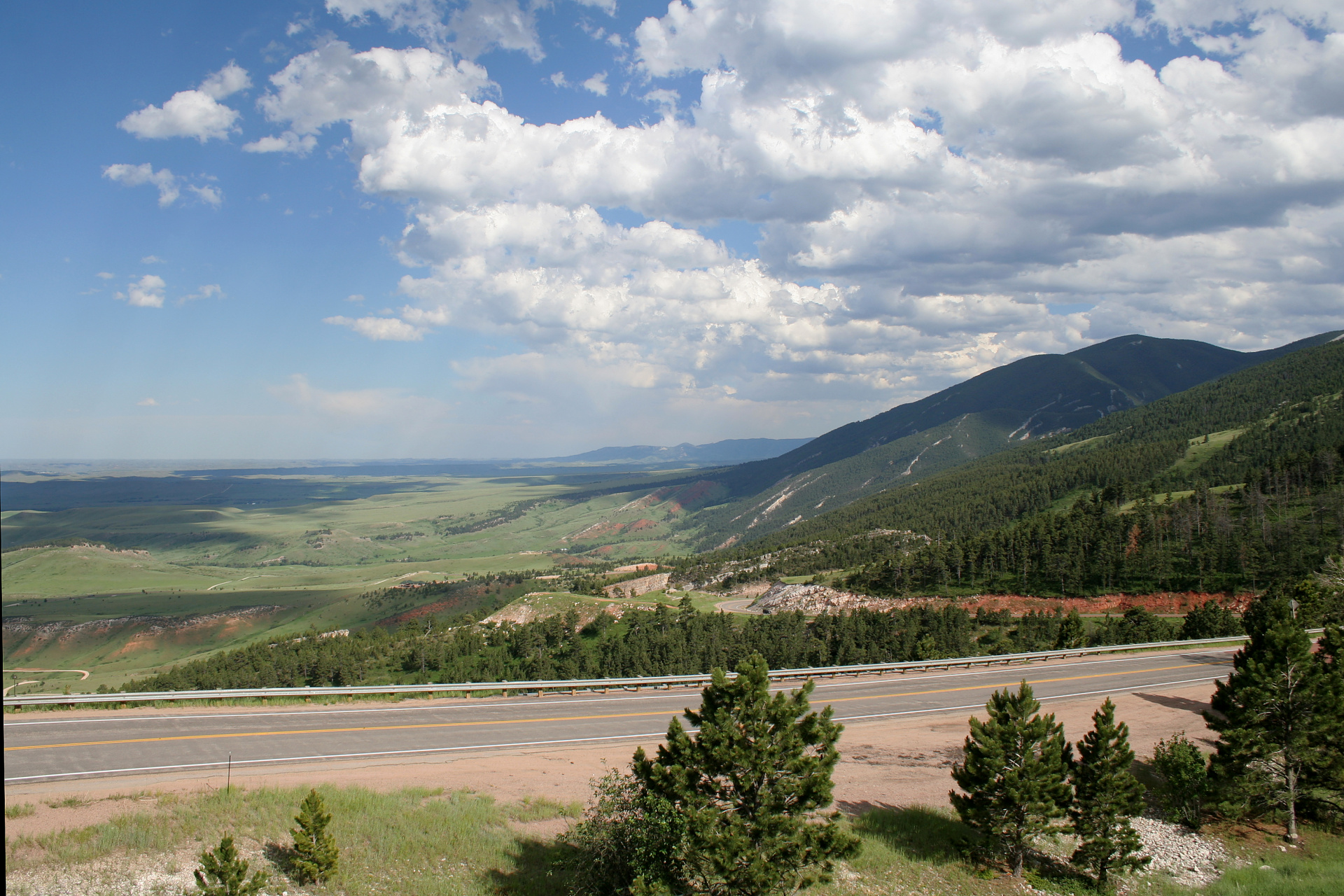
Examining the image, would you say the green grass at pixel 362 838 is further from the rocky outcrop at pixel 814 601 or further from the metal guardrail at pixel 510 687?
the rocky outcrop at pixel 814 601

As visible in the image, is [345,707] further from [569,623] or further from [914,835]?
[569,623]

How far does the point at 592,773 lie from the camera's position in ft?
100

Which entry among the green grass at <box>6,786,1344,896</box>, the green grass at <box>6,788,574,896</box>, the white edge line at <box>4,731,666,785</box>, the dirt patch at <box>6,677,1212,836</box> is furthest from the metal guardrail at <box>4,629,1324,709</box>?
the green grass at <box>6,788,574,896</box>

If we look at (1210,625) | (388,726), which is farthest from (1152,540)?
(388,726)

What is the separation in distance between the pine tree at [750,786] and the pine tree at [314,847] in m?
9.12

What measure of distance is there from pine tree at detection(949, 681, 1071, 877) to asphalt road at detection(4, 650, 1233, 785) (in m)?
16.8

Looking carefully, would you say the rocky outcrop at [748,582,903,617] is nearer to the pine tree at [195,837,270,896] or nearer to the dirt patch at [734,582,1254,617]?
the dirt patch at [734,582,1254,617]

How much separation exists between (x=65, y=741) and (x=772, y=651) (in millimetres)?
67368

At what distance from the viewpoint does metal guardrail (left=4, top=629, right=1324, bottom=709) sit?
35.1 meters

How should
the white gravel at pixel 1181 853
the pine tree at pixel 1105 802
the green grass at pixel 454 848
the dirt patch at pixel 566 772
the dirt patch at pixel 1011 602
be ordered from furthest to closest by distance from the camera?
the dirt patch at pixel 1011 602 < the white gravel at pixel 1181 853 < the pine tree at pixel 1105 802 < the dirt patch at pixel 566 772 < the green grass at pixel 454 848

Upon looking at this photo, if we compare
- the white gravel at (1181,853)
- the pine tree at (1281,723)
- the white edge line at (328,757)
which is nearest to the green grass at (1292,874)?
the white gravel at (1181,853)

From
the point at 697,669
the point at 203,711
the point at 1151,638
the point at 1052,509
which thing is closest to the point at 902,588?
the point at 1151,638

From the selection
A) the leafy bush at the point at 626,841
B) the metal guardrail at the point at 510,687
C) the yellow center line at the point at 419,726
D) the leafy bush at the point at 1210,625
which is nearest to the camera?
the leafy bush at the point at 626,841

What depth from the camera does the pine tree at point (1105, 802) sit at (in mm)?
24953
